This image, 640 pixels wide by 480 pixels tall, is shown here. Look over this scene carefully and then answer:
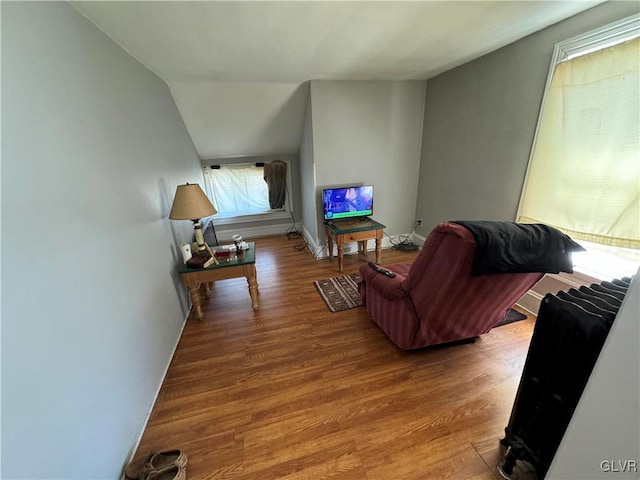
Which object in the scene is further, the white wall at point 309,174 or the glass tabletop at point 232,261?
the white wall at point 309,174

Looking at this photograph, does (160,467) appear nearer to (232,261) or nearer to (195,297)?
(195,297)

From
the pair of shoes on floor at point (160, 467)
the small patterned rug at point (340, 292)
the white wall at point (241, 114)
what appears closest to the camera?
the pair of shoes on floor at point (160, 467)

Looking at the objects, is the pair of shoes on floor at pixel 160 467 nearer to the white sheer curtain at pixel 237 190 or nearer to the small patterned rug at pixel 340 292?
the small patterned rug at pixel 340 292

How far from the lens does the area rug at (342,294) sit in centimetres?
235

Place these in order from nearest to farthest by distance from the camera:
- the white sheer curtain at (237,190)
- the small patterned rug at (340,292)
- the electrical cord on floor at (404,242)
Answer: the small patterned rug at (340,292), the electrical cord on floor at (404,242), the white sheer curtain at (237,190)

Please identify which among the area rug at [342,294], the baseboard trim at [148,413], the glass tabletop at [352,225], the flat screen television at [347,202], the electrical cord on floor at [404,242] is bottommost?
the baseboard trim at [148,413]

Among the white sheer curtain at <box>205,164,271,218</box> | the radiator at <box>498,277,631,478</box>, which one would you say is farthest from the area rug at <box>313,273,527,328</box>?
the white sheer curtain at <box>205,164,271,218</box>

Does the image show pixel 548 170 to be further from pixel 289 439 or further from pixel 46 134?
pixel 46 134

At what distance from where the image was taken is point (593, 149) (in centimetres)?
175

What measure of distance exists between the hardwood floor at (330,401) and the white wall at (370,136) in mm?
2027

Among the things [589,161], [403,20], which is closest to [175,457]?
[403,20]

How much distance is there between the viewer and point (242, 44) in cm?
192

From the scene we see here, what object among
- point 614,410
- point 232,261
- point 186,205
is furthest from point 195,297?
point 614,410

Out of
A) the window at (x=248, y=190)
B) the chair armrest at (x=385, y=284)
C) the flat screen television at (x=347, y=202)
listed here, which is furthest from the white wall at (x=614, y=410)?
the window at (x=248, y=190)
